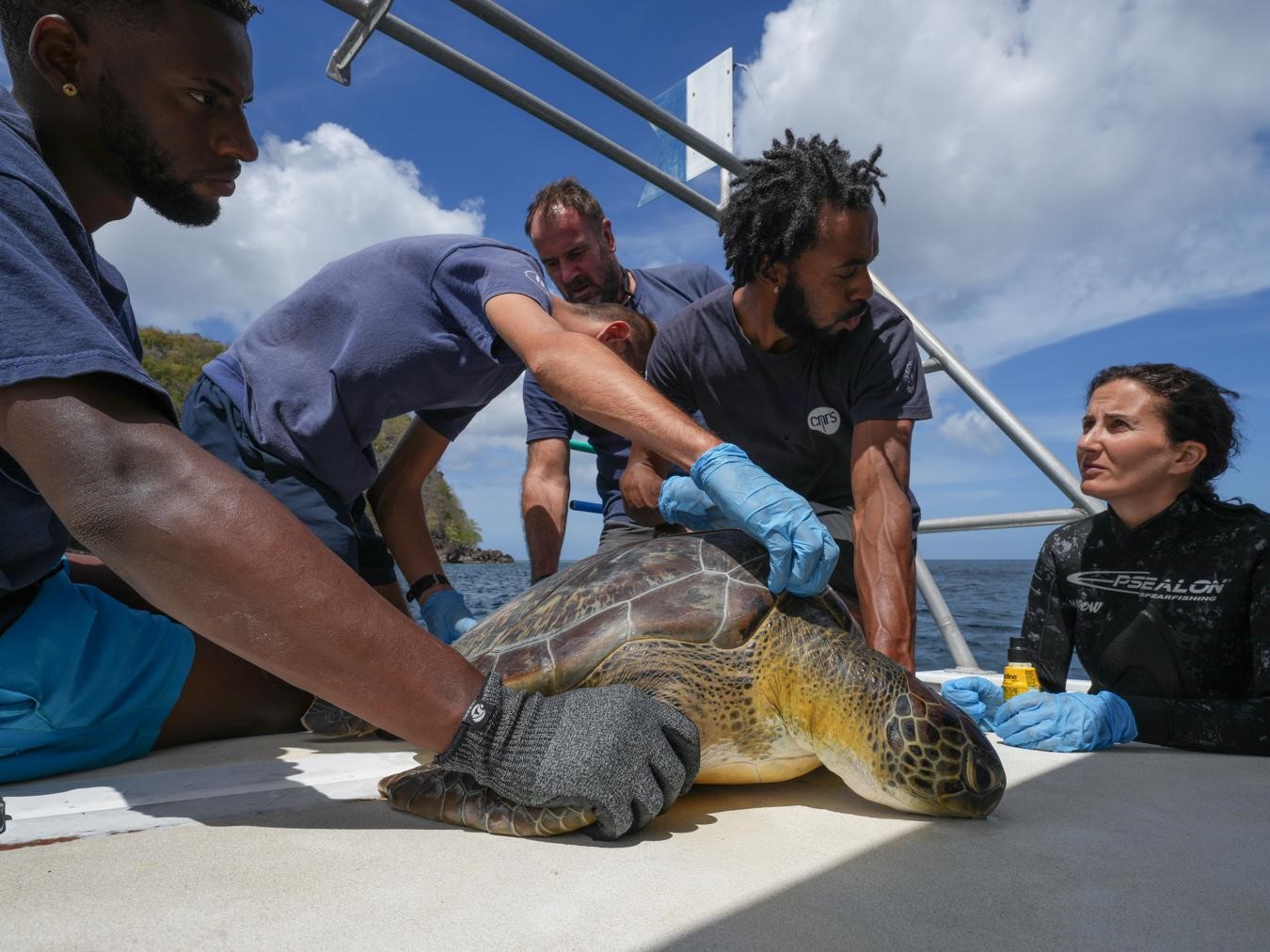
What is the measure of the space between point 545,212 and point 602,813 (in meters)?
3.52

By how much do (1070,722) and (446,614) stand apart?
238 centimetres

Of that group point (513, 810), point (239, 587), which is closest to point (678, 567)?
point (513, 810)

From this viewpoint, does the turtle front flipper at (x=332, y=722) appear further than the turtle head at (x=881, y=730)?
Yes

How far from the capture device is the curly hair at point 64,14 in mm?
1538

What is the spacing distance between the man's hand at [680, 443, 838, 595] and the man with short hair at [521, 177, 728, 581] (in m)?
1.91

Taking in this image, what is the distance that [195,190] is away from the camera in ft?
6.07

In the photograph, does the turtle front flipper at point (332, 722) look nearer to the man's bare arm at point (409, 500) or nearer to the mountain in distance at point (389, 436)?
the man's bare arm at point (409, 500)

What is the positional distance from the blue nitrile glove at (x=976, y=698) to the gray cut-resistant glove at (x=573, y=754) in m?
1.63

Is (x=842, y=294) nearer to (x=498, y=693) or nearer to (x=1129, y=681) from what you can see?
(x=1129, y=681)

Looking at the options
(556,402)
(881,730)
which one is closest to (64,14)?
(881,730)

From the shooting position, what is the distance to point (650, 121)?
4215mm

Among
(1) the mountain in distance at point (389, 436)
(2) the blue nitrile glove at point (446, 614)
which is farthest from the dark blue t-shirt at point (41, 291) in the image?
(1) the mountain in distance at point (389, 436)

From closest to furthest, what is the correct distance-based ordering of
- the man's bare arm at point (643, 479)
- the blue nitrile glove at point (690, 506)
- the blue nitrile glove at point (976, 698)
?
the blue nitrile glove at point (690, 506) < the blue nitrile glove at point (976, 698) < the man's bare arm at point (643, 479)

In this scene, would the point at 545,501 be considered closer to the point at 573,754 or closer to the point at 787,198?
the point at 787,198
